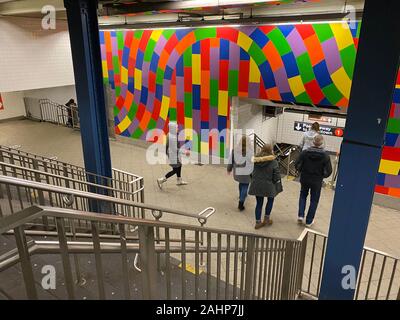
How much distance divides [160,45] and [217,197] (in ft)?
14.8

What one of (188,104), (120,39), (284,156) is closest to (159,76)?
(188,104)

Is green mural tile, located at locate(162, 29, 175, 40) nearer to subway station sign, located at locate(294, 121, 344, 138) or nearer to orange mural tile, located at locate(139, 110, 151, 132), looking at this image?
orange mural tile, located at locate(139, 110, 151, 132)

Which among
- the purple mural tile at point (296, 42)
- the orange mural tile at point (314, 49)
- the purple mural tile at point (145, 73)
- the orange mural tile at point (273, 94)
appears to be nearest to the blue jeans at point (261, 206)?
the orange mural tile at point (273, 94)

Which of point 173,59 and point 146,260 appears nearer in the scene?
point 146,260

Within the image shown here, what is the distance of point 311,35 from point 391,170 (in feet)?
10.0

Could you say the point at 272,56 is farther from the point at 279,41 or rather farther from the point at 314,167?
the point at 314,167

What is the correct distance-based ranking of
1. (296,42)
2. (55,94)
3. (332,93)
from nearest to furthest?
(332,93) → (296,42) → (55,94)

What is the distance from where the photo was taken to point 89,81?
4520mm

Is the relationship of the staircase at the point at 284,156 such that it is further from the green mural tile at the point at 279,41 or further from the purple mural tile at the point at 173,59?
the purple mural tile at the point at 173,59

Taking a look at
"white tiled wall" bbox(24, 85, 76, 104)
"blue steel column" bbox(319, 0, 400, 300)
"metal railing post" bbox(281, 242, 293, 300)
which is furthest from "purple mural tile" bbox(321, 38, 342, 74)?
"white tiled wall" bbox(24, 85, 76, 104)

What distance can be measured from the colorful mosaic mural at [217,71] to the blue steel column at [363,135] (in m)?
3.65

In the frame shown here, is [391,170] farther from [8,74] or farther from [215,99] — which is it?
[8,74]

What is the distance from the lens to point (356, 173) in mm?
2834
